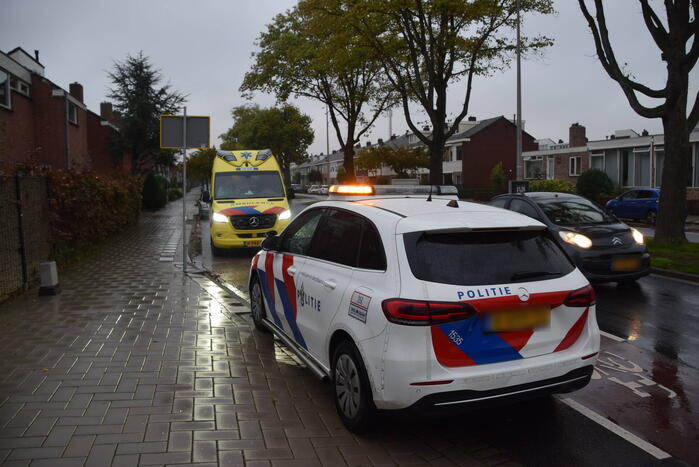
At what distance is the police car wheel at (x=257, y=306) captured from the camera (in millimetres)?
6128

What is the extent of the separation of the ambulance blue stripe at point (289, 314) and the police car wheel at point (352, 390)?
0.76 meters

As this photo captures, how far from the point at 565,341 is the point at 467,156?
5581 centimetres

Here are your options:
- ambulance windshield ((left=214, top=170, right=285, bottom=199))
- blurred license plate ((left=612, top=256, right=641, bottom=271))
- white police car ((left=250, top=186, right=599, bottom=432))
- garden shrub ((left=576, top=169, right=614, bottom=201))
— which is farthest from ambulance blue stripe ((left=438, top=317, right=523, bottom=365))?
garden shrub ((left=576, top=169, right=614, bottom=201))

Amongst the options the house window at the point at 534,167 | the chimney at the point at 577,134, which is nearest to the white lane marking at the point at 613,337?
the house window at the point at 534,167

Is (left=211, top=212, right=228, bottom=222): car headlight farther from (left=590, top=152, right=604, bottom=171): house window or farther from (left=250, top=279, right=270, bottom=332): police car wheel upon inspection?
(left=590, top=152, right=604, bottom=171): house window

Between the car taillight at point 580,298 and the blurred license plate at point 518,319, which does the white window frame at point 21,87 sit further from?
the car taillight at point 580,298

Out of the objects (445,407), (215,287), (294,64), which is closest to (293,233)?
(445,407)

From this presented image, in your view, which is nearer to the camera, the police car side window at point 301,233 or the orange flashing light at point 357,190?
the police car side window at point 301,233

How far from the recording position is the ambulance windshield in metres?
14.0

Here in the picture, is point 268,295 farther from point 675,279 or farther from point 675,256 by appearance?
point 675,256

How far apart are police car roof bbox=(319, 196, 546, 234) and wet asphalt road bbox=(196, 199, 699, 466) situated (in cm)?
145

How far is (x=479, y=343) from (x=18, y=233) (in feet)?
25.1

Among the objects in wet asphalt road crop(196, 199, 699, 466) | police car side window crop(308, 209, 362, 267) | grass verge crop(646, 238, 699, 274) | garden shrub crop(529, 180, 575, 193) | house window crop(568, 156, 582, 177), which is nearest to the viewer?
wet asphalt road crop(196, 199, 699, 466)

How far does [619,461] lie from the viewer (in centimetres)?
347
